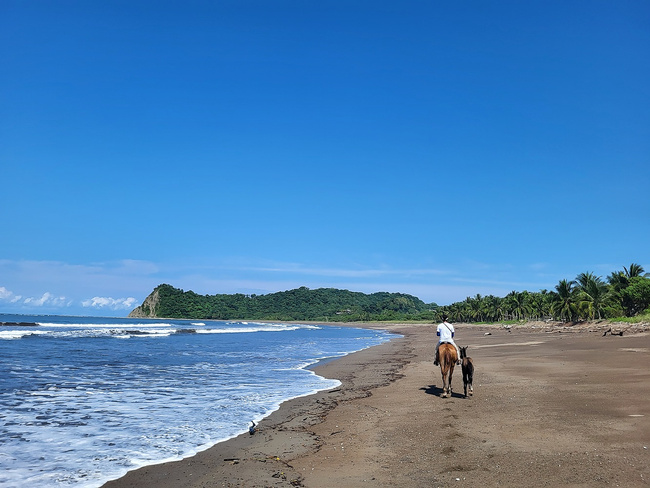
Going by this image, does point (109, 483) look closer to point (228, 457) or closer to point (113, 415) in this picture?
point (228, 457)

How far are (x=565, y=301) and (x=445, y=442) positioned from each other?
3071 inches

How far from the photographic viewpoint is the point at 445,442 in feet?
27.5

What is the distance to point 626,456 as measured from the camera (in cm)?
695

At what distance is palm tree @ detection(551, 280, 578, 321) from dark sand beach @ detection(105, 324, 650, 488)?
6822 centimetres

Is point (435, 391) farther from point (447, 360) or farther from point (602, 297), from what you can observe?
point (602, 297)

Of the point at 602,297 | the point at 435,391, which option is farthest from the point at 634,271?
the point at 435,391

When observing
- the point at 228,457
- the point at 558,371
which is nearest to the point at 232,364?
the point at 558,371

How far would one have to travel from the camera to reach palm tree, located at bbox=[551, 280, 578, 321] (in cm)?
7612

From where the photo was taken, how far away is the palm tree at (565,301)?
76125mm

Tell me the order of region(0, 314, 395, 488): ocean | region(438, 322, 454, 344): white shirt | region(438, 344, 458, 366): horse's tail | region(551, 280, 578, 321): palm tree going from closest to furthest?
region(0, 314, 395, 488): ocean, region(438, 344, 458, 366): horse's tail, region(438, 322, 454, 344): white shirt, region(551, 280, 578, 321): palm tree

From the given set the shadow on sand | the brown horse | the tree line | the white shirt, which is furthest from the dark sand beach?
the tree line

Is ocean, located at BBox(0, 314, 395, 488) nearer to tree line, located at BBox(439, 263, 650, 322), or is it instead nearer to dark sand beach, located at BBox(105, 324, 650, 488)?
dark sand beach, located at BBox(105, 324, 650, 488)

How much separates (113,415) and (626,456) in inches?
426

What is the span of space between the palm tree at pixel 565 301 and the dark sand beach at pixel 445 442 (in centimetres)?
6822
